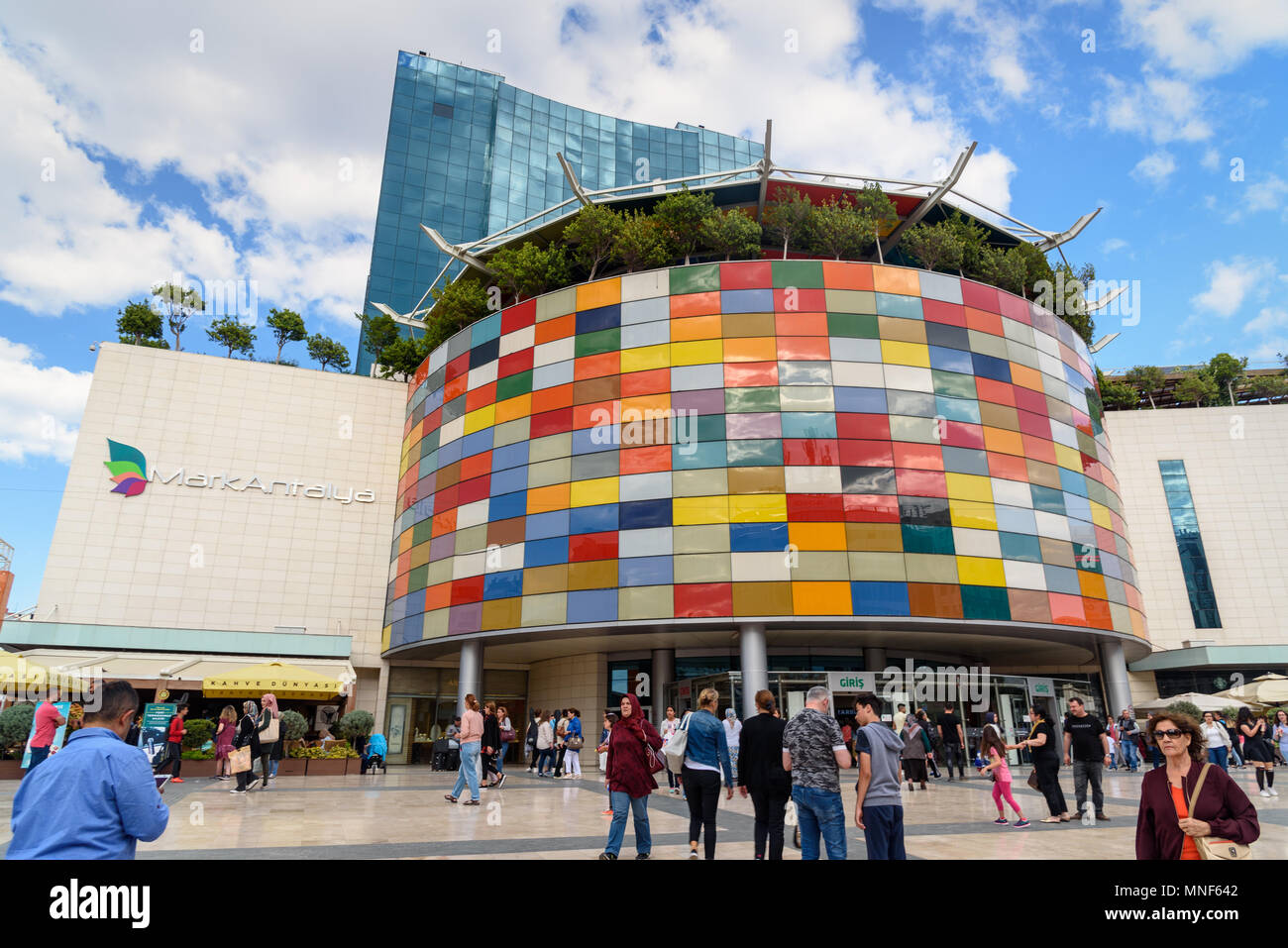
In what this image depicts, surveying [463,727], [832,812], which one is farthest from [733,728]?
[832,812]

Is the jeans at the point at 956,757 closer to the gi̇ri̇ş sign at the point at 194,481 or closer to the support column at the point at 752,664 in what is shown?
the support column at the point at 752,664

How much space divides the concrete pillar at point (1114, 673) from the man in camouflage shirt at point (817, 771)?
28.3 meters

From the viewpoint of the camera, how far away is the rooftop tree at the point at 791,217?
31672 mm

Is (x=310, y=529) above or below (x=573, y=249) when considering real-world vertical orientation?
below

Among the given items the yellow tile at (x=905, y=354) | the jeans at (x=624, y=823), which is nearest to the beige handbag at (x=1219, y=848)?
the jeans at (x=624, y=823)

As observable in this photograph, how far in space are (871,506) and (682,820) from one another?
16.0 metres

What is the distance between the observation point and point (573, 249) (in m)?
35.1

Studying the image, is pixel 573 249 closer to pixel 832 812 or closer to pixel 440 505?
pixel 440 505

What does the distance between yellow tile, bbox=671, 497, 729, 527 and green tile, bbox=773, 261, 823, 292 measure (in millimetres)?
8983

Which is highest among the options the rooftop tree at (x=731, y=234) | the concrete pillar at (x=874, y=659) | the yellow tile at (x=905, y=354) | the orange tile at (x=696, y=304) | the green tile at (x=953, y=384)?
the rooftop tree at (x=731, y=234)

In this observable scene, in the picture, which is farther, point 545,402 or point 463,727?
point 545,402

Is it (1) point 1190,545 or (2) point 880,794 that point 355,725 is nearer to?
(2) point 880,794

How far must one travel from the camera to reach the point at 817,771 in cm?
642
